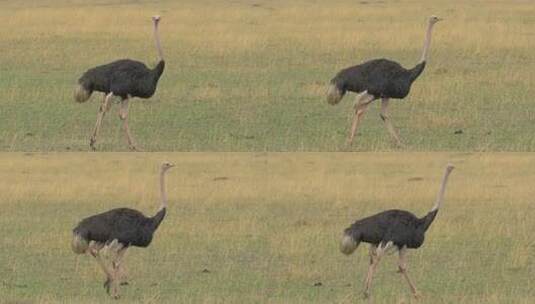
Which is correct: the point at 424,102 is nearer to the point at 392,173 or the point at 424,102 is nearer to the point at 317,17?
the point at 392,173

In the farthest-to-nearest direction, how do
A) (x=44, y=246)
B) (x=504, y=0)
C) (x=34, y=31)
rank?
(x=504, y=0), (x=34, y=31), (x=44, y=246)

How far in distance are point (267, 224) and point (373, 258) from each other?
12.1ft

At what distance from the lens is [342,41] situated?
32.9 metres

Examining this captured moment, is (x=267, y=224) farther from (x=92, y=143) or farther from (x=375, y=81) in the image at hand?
(x=92, y=143)

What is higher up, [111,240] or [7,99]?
[111,240]

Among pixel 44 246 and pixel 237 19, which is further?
pixel 237 19

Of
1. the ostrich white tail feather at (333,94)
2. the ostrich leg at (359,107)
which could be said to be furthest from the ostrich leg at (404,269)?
the ostrich leg at (359,107)

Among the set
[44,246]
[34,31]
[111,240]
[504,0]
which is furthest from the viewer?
[504,0]

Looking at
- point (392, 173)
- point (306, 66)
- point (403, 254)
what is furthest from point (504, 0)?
point (403, 254)

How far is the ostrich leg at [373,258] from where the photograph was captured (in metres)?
17.0

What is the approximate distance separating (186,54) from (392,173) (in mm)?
8563

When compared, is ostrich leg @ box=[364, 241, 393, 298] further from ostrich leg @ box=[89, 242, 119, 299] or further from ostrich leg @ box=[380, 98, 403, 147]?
ostrich leg @ box=[380, 98, 403, 147]

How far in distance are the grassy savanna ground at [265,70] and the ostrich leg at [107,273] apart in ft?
28.1

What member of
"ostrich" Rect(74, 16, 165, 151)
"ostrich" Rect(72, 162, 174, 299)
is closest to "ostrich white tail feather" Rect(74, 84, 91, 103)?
"ostrich" Rect(74, 16, 165, 151)
